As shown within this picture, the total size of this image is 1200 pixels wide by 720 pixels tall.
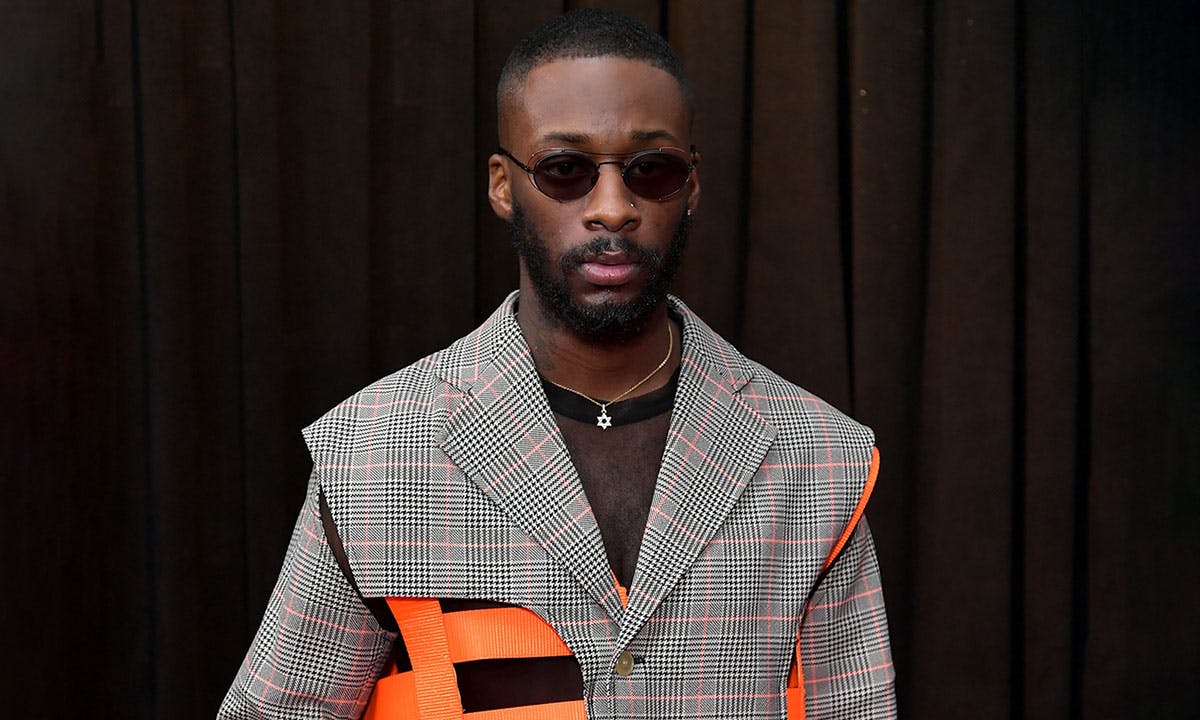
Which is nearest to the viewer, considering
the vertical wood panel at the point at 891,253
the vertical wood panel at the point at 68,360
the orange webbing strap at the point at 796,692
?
the orange webbing strap at the point at 796,692

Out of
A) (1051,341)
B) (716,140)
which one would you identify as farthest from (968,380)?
(716,140)

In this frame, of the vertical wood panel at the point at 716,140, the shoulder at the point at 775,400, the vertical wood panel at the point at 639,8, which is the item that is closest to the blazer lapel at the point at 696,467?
the shoulder at the point at 775,400

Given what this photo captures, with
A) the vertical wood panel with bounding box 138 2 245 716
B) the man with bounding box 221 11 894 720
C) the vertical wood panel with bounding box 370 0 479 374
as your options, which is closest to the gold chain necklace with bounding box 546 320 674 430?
the man with bounding box 221 11 894 720

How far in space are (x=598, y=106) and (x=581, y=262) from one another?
158mm

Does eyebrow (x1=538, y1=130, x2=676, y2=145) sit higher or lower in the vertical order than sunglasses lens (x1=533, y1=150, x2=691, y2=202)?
higher

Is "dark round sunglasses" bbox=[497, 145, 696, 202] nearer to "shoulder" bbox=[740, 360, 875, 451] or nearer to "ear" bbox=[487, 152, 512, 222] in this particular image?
"ear" bbox=[487, 152, 512, 222]

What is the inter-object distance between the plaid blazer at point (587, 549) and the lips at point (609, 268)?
132 mm

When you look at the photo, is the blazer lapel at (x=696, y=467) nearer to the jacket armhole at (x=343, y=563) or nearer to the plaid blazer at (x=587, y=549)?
the plaid blazer at (x=587, y=549)

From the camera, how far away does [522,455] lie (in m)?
1.34

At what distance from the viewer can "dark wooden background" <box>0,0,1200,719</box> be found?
1.88 meters

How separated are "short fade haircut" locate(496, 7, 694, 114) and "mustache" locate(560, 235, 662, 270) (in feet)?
0.58

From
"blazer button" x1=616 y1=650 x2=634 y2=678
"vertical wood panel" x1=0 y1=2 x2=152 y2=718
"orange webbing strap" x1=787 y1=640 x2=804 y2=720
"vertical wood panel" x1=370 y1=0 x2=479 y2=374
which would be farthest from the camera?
"vertical wood panel" x1=370 y1=0 x2=479 y2=374

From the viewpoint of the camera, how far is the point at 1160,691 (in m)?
2.19

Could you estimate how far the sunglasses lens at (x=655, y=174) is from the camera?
51.9 inches
